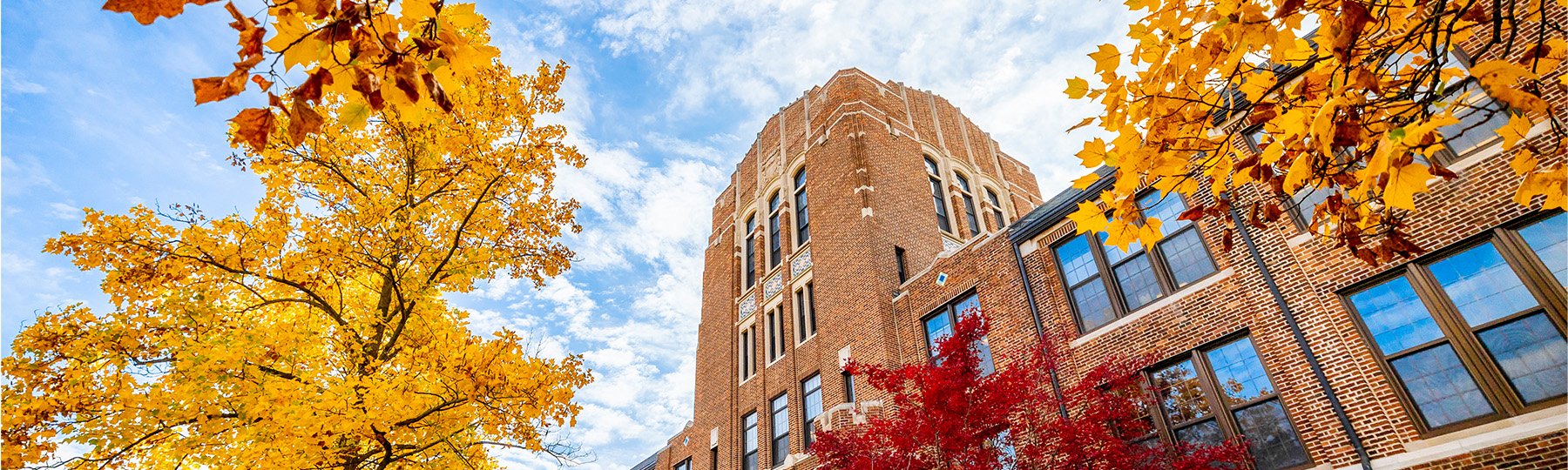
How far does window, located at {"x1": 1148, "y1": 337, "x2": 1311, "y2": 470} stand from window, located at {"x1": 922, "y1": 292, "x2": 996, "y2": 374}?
4.09 m

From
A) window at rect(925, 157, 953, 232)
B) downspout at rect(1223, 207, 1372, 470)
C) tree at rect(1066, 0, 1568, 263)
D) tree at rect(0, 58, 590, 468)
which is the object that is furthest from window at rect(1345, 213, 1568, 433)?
window at rect(925, 157, 953, 232)

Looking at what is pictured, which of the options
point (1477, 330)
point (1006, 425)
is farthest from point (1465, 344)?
point (1006, 425)

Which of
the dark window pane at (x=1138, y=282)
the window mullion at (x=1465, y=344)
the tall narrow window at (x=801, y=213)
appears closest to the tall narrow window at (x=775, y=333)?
the tall narrow window at (x=801, y=213)

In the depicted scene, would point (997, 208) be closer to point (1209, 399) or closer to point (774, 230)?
point (774, 230)

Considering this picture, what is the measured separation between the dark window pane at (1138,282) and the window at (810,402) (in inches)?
352

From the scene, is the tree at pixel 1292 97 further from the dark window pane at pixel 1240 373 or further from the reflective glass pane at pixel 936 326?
the reflective glass pane at pixel 936 326

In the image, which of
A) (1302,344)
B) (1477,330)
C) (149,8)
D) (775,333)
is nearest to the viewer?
(149,8)

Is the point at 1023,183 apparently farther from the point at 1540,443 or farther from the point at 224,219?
the point at 224,219

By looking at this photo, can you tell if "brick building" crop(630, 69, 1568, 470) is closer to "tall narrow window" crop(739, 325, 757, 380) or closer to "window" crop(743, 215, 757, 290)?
"tall narrow window" crop(739, 325, 757, 380)

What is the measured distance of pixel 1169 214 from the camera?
484 inches

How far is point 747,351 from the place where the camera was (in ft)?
79.2

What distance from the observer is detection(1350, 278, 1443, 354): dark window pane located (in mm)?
8859

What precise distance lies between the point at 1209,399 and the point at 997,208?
1644cm

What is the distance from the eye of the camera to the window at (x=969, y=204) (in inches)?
967
